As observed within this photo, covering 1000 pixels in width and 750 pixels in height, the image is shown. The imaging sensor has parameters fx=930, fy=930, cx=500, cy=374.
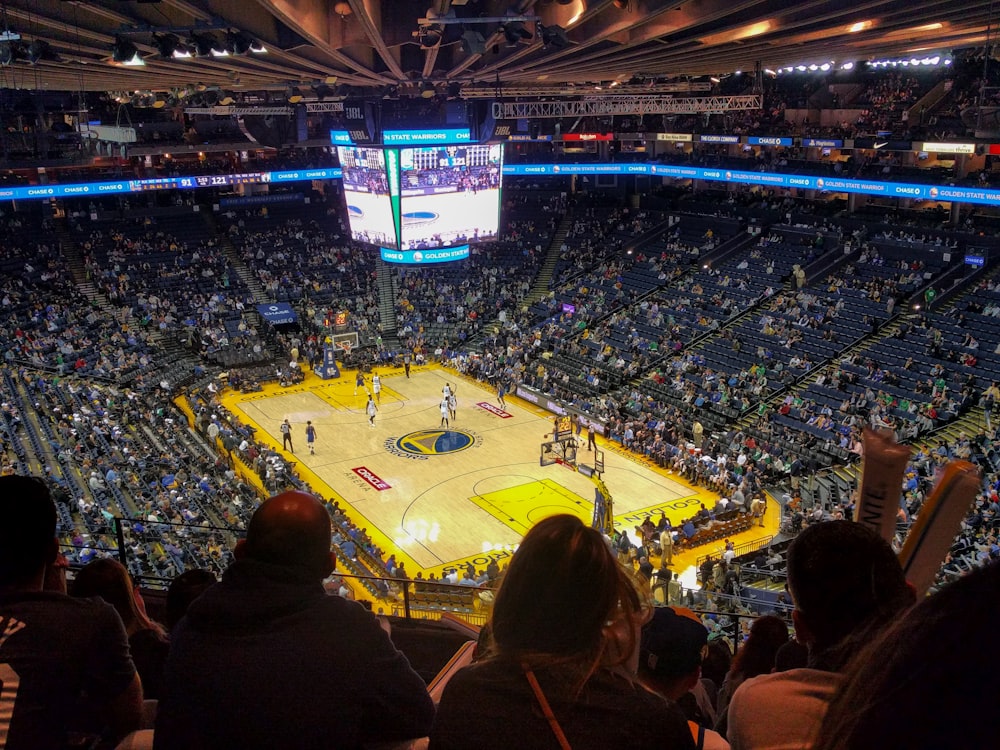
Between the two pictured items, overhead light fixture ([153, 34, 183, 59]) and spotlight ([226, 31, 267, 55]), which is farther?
spotlight ([226, 31, 267, 55])

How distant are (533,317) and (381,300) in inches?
288

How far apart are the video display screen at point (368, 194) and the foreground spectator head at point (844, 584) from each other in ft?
84.3

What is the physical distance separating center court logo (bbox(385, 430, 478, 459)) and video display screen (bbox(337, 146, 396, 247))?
19.8 feet

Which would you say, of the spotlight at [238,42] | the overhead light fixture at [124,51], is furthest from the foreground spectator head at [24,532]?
the overhead light fixture at [124,51]

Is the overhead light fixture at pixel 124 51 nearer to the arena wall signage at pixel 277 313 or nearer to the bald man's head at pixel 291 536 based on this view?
the bald man's head at pixel 291 536

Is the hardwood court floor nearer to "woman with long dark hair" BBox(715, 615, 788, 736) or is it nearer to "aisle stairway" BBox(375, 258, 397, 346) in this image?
"aisle stairway" BBox(375, 258, 397, 346)

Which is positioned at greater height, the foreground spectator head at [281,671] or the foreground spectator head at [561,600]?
the foreground spectator head at [561,600]

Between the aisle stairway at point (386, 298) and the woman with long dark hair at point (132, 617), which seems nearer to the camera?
the woman with long dark hair at point (132, 617)

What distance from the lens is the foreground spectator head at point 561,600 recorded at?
7.35 ft

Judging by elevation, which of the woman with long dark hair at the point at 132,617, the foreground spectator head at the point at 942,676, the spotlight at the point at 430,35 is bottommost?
the woman with long dark hair at the point at 132,617

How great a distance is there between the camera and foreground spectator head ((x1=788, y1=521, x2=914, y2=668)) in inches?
100

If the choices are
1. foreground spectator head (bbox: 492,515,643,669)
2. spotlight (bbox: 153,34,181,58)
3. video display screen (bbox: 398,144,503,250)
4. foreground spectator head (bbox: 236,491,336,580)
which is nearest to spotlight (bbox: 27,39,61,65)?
spotlight (bbox: 153,34,181,58)

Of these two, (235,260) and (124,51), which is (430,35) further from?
(235,260)

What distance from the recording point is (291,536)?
271cm
